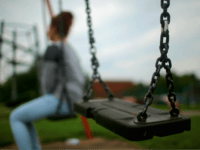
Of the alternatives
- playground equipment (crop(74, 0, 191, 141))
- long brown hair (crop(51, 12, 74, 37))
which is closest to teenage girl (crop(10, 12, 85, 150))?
long brown hair (crop(51, 12, 74, 37))

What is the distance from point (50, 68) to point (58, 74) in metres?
0.09

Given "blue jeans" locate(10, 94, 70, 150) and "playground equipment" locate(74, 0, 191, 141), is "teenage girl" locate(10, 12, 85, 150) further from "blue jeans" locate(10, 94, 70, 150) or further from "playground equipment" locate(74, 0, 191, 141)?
"playground equipment" locate(74, 0, 191, 141)

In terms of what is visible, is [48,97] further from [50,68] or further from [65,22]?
[65,22]

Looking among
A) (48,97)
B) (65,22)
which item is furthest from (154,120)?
(65,22)

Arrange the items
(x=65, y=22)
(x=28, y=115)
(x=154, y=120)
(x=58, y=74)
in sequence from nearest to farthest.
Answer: (x=154, y=120), (x=28, y=115), (x=58, y=74), (x=65, y=22)

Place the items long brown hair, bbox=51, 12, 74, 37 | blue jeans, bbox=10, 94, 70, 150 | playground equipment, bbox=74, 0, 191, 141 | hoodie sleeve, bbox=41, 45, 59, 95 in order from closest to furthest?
playground equipment, bbox=74, 0, 191, 141 → blue jeans, bbox=10, 94, 70, 150 → hoodie sleeve, bbox=41, 45, 59, 95 → long brown hair, bbox=51, 12, 74, 37

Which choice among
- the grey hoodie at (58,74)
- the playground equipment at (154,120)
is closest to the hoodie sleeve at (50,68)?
the grey hoodie at (58,74)

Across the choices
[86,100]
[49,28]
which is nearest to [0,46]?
[49,28]

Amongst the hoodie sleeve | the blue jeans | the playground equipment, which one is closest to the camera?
the playground equipment

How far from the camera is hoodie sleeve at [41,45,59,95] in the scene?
1391 mm

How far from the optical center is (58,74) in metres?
1.46

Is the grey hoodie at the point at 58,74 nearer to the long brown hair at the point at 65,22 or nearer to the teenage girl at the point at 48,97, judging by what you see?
the teenage girl at the point at 48,97

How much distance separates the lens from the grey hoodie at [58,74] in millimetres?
1394

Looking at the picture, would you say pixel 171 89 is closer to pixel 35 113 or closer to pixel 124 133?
pixel 124 133
